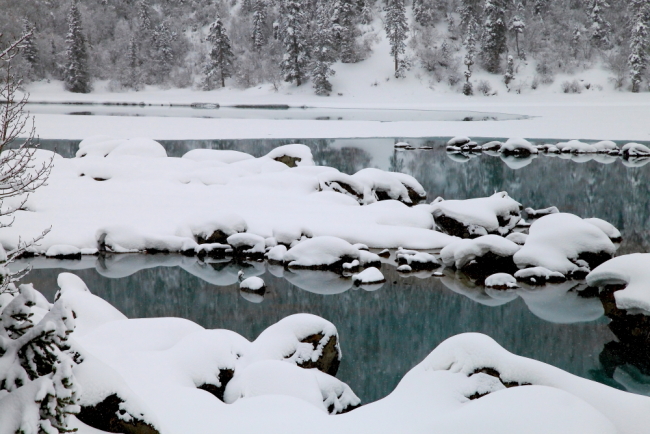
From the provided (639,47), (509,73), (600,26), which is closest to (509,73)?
(509,73)

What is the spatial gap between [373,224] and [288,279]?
10.4 feet

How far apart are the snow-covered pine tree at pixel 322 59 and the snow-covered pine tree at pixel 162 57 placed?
54.7 feet

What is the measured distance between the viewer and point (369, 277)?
983 cm

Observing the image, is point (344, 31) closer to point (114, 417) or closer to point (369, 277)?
point (369, 277)

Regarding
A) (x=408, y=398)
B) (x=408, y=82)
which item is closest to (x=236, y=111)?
(x=408, y=82)

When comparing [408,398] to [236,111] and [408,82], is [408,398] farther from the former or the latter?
[408,82]

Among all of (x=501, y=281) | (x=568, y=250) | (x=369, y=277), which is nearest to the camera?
(x=501, y=281)

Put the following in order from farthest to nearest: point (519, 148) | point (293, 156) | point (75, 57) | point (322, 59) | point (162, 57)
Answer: point (162, 57) → point (75, 57) → point (322, 59) → point (519, 148) → point (293, 156)

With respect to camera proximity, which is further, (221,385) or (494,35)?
(494,35)

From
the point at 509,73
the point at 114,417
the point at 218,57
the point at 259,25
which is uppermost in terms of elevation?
the point at 259,25

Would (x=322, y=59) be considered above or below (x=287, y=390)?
above

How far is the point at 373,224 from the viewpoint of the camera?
41.7 ft

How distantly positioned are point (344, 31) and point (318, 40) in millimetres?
3898

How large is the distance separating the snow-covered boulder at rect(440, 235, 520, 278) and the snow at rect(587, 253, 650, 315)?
167 cm
